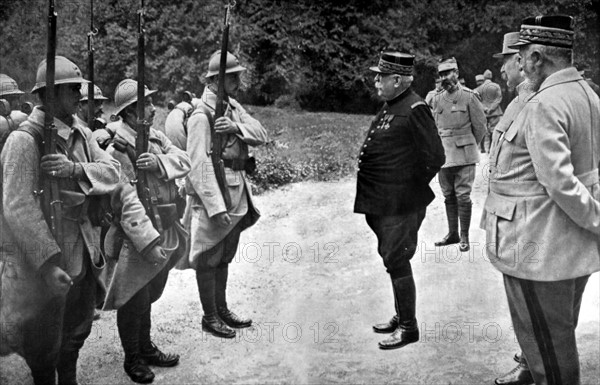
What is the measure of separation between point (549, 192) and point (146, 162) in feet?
7.47

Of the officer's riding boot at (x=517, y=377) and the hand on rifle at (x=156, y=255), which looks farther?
the officer's riding boot at (x=517, y=377)

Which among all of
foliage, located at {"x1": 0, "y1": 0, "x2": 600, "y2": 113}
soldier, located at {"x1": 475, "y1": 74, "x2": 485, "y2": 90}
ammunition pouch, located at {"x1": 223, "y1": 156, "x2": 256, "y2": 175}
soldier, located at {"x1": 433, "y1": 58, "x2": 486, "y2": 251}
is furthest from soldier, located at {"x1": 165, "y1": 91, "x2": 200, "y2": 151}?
soldier, located at {"x1": 475, "y1": 74, "x2": 485, "y2": 90}

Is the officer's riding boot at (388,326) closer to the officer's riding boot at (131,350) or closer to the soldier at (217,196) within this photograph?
the soldier at (217,196)

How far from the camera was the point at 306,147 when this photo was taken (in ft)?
22.0

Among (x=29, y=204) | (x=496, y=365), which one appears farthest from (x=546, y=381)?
(x=29, y=204)

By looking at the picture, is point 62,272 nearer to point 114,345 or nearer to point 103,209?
point 103,209

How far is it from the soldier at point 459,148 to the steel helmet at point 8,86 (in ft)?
13.0

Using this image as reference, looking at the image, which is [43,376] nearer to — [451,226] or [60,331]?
[60,331]

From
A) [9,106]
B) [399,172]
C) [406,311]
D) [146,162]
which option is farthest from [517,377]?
[9,106]

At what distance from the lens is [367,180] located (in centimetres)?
452

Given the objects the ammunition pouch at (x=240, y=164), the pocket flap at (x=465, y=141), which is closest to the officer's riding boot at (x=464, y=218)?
the pocket flap at (x=465, y=141)

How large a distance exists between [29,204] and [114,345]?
4.60 feet

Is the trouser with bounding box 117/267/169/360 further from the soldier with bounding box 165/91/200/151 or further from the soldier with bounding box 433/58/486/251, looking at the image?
the soldier with bounding box 433/58/486/251

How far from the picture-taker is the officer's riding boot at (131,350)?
3.90m
